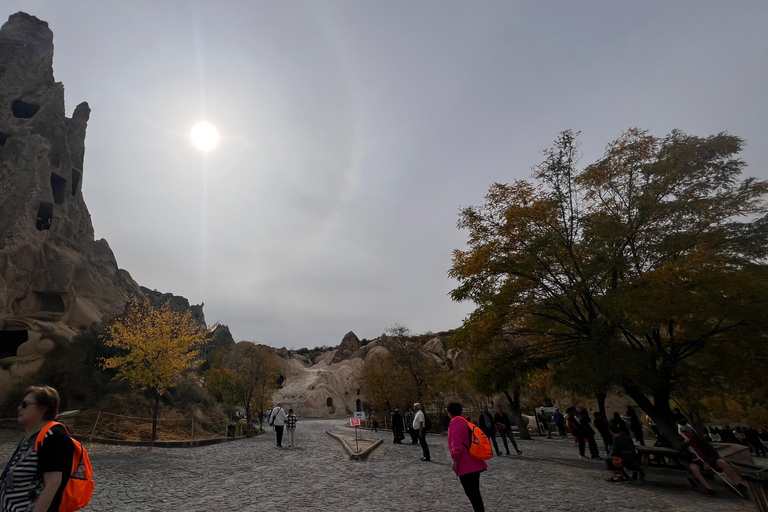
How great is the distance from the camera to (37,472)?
2.84m

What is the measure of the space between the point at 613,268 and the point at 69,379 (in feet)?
101

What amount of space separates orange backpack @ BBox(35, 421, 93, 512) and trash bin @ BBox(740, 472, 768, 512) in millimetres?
8841

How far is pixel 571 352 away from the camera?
12531 mm

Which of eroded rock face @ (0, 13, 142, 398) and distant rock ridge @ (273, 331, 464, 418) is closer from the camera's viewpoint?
eroded rock face @ (0, 13, 142, 398)

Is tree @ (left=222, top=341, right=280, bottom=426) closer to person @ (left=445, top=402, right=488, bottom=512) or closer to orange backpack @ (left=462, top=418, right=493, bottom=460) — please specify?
person @ (left=445, top=402, right=488, bottom=512)

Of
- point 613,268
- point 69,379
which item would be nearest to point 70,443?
point 613,268

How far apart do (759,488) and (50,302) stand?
46.5 metres

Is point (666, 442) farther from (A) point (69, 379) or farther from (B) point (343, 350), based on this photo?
(B) point (343, 350)

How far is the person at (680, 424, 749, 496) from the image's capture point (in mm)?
7832

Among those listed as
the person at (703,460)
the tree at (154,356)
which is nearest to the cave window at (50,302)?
the tree at (154,356)

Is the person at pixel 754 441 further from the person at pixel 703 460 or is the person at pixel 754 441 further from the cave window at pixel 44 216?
the cave window at pixel 44 216

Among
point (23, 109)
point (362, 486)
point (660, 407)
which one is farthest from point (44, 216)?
point (660, 407)

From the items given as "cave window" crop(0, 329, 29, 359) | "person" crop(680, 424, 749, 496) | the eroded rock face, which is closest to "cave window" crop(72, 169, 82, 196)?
the eroded rock face

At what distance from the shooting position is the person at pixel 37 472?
2744 mm
